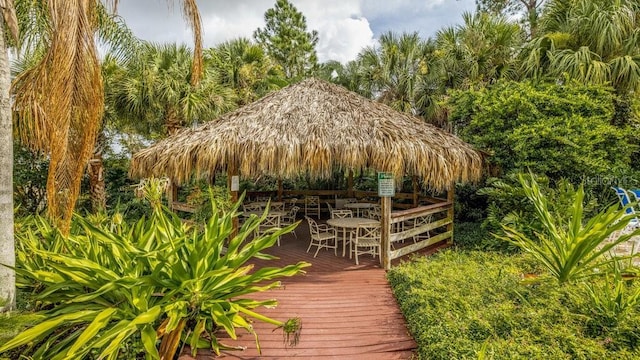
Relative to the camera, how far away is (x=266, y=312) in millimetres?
4570

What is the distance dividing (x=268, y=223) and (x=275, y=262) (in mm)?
1936

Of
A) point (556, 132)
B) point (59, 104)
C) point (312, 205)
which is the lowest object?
point (312, 205)

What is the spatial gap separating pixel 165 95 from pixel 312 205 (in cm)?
579

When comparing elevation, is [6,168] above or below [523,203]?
above

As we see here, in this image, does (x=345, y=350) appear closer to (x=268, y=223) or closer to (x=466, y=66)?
(x=268, y=223)

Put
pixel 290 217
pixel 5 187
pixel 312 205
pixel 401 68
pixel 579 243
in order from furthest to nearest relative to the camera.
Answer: pixel 401 68, pixel 312 205, pixel 290 217, pixel 579 243, pixel 5 187

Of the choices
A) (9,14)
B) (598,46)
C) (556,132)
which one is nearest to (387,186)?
(556,132)

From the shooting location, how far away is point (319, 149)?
6.38 m

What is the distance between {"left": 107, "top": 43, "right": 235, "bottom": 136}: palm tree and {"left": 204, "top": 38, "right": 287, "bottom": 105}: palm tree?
7.97 ft

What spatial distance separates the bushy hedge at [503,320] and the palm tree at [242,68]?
10.6 meters

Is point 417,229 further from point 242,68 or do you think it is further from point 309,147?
point 242,68

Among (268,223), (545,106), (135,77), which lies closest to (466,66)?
(545,106)

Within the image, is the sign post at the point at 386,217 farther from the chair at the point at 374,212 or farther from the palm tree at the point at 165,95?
the palm tree at the point at 165,95

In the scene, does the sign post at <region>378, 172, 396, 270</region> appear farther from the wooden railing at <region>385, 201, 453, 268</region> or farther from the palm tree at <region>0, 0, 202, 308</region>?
the palm tree at <region>0, 0, 202, 308</region>
